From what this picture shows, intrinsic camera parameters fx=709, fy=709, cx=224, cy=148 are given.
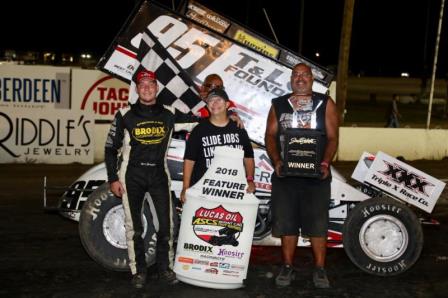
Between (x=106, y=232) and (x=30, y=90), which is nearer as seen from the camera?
(x=106, y=232)

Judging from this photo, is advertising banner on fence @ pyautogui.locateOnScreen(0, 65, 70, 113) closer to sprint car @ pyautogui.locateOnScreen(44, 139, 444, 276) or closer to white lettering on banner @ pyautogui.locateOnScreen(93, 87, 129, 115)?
white lettering on banner @ pyautogui.locateOnScreen(93, 87, 129, 115)

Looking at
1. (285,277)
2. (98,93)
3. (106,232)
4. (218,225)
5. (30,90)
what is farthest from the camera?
(98,93)

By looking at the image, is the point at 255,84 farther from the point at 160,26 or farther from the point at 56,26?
the point at 56,26

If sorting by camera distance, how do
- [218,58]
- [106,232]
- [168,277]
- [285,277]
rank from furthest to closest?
1. [218,58]
2. [106,232]
3. [285,277]
4. [168,277]

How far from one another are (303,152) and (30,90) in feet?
29.9

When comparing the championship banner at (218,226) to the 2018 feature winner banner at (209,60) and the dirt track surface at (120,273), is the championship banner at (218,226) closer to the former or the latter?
the dirt track surface at (120,273)

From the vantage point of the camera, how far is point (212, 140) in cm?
569

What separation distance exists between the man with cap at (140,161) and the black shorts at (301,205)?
2.99ft

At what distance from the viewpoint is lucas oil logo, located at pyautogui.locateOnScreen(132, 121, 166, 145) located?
561 centimetres

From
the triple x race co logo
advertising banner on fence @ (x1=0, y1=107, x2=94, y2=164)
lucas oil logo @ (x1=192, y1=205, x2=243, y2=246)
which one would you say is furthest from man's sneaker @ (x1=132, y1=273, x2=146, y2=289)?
advertising banner on fence @ (x1=0, y1=107, x2=94, y2=164)

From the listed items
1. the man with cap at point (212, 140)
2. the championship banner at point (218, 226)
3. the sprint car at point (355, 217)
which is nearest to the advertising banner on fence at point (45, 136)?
the sprint car at point (355, 217)

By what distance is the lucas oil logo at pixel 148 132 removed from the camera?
5605mm

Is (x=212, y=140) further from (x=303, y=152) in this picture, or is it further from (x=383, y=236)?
(x=383, y=236)

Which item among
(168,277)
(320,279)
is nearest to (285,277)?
(320,279)
